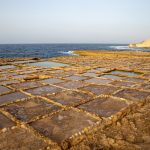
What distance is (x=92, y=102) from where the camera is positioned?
558 cm

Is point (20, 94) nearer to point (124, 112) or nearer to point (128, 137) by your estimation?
point (124, 112)

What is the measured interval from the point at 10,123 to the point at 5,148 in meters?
1.00

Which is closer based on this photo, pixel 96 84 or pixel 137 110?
pixel 137 110

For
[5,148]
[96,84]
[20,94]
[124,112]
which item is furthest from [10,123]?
[96,84]

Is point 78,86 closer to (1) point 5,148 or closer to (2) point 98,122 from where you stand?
(2) point 98,122

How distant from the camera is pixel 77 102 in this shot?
5570 millimetres

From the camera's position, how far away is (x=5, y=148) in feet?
10.6

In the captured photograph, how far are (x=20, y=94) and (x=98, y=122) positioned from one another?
3.31 metres

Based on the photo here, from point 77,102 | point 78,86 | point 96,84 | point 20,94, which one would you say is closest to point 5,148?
point 77,102

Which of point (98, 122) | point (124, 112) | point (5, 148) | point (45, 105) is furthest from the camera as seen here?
point (45, 105)

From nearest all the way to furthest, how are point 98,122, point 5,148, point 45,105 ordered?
point 5,148, point 98,122, point 45,105

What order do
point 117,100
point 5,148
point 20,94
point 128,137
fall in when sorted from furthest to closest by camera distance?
1. point 20,94
2. point 117,100
3. point 128,137
4. point 5,148

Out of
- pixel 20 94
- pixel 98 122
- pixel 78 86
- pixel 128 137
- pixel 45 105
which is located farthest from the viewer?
pixel 78 86

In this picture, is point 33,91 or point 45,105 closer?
point 45,105
